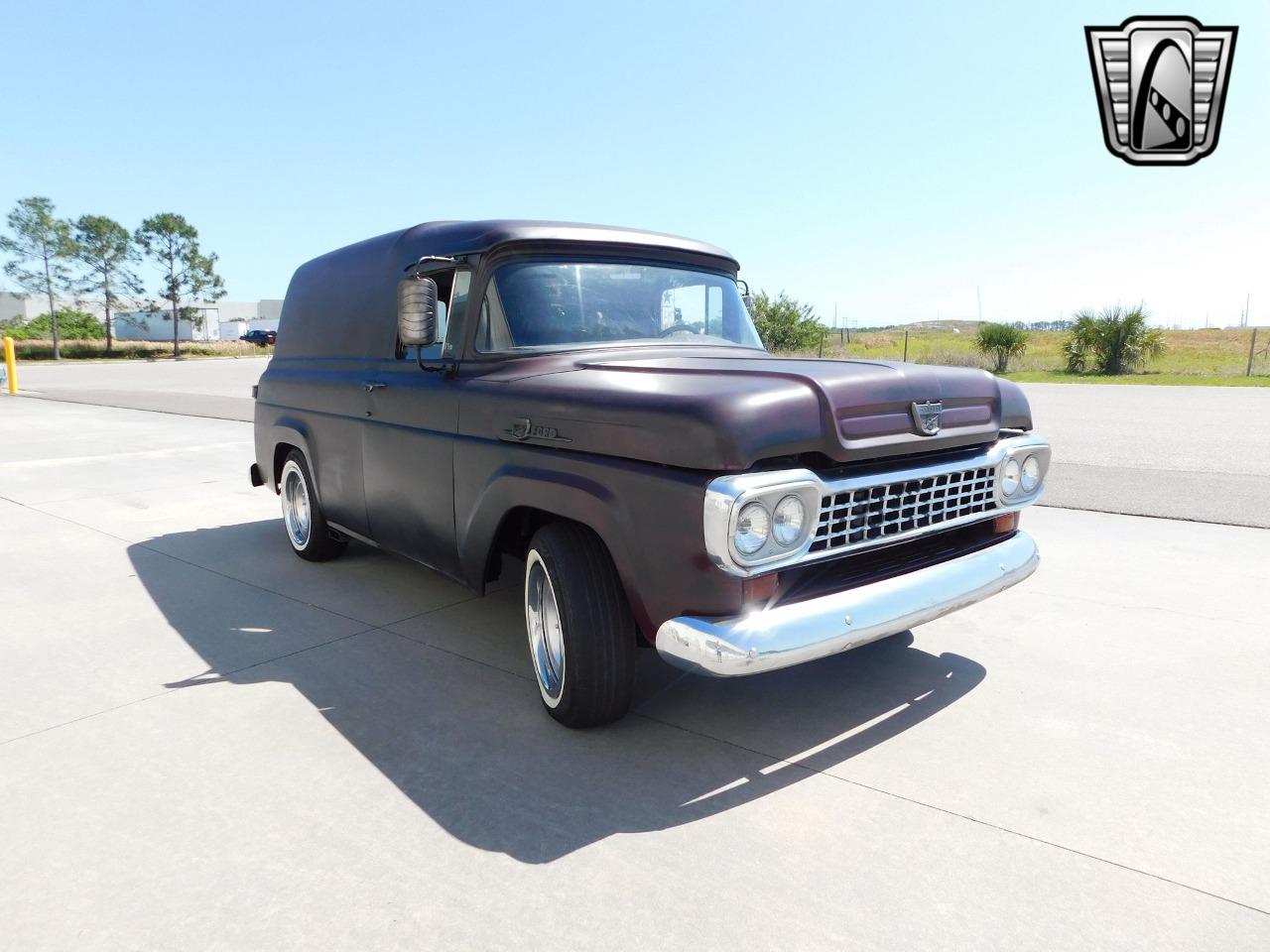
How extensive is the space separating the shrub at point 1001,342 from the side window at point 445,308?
26594 mm

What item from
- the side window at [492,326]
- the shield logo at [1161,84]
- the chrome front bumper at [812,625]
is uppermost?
the shield logo at [1161,84]

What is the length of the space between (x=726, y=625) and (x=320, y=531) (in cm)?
356

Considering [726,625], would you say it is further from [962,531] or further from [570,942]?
[962,531]

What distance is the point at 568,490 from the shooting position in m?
2.91

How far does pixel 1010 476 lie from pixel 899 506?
80 centimetres

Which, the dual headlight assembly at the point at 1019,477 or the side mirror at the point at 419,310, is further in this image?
the side mirror at the point at 419,310

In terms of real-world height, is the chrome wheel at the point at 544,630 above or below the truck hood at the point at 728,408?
below

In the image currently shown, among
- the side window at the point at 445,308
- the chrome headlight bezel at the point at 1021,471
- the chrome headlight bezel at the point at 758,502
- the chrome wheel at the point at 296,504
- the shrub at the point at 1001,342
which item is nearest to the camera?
the chrome headlight bezel at the point at 758,502

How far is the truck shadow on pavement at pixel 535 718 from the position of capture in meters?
2.66

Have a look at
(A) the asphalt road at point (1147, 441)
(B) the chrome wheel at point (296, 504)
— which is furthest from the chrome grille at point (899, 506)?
(A) the asphalt road at point (1147, 441)

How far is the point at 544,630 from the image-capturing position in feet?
10.8

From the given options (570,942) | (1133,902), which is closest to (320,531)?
(570,942)

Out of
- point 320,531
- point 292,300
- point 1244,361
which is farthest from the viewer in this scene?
point 1244,361

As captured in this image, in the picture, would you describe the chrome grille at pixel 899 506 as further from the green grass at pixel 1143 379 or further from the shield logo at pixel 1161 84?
the green grass at pixel 1143 379
